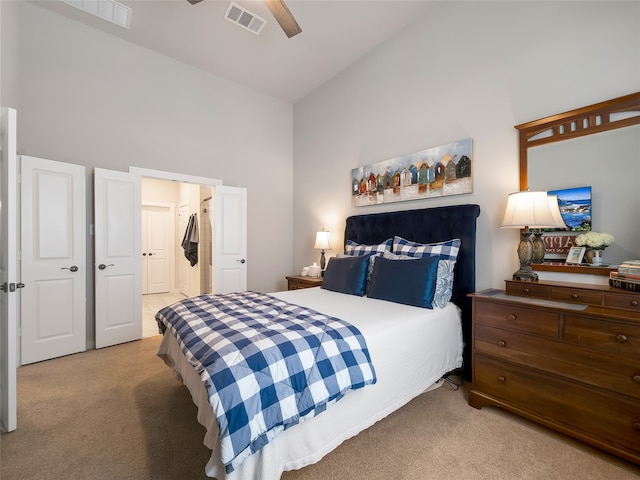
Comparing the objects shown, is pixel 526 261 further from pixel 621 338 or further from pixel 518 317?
pixel 621 338

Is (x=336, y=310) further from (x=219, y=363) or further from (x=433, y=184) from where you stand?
(x=433, y=184)

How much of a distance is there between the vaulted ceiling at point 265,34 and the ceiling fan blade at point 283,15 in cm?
73

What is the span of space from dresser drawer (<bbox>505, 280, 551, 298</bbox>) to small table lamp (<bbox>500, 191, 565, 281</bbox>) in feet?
0.31

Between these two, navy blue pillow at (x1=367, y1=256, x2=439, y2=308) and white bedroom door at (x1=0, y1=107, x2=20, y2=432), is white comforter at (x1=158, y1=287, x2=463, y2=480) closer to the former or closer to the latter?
navy blue pillow at (x1=367, y1=256, x2=439, y2=308)

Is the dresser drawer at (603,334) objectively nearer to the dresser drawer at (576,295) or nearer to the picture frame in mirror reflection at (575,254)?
the dresser drawer at (576,295)

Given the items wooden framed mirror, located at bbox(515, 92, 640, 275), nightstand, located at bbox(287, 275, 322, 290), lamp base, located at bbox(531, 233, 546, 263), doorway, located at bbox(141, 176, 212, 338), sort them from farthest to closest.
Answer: doorway, located at bbox(141, 176, 212, 338)
nightstand, located at bbox(287, 275, 322, 290)
lamp base, located at bbox(531, 233, 546, 263)
wooden framed mirror, located at bbox(515, 92, 640, 275)

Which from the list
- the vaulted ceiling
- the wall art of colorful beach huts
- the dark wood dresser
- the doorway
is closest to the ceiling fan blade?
the vaulted ceiling

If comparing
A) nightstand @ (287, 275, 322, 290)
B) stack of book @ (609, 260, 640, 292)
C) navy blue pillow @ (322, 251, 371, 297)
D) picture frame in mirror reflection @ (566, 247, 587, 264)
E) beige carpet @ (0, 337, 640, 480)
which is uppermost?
picture frame in mirror reflection @ (566, 247, 587, 264)

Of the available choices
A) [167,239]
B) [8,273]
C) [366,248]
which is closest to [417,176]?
[366,248]

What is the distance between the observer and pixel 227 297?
92.8 inches

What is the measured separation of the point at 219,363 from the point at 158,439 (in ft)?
3.24

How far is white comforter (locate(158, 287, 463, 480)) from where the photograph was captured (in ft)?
3.92

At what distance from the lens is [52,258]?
2838 mm

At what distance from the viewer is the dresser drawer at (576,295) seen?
1607mm
